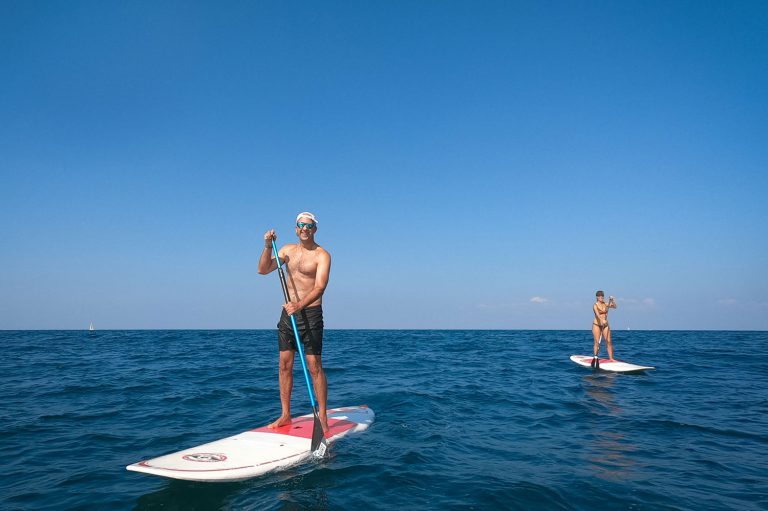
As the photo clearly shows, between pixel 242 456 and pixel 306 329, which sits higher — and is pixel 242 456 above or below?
below

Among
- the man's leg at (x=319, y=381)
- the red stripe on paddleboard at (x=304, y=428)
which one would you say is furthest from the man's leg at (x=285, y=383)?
the man's leg at (x=319, y=381)

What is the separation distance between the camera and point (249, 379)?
1224 cm

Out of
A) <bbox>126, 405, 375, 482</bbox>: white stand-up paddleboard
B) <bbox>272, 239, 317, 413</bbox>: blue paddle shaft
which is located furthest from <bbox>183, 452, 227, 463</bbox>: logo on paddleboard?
<bbox>272, 239, 317, 413</bbox>: blue paddle shaft

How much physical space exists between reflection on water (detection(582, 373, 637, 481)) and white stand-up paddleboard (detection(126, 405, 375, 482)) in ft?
11.6

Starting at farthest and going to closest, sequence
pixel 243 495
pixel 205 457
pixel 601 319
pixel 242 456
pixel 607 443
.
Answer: pixel 601 319, pixel 607 443, pixel 242 456, pixel 205 457, pixel 243 495

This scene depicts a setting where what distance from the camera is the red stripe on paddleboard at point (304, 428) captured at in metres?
5.89

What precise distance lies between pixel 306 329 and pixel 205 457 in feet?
6.72

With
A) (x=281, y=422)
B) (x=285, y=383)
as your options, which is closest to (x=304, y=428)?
(x=281, y=422)

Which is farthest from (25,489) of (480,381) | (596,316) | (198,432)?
(596,316)

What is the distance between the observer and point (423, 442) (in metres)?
6.22

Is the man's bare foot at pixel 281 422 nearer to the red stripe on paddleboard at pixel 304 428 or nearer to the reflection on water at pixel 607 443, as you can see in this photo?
the red stripe on paddleboard at pixel 304 428

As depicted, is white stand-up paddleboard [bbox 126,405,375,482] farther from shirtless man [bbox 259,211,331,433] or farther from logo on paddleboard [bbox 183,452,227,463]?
shirtless man [bbox 259,211,331,433]

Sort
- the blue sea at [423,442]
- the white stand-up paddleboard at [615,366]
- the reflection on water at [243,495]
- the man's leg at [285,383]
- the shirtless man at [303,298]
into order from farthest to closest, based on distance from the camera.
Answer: the white stand-up paddleboard at [615,366], the man's leg at [285,383], the shirtless man at [303,298], the blue sea at [423,442], the reflection on water at [243,495]

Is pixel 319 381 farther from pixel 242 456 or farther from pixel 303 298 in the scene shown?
pixel 242 456
